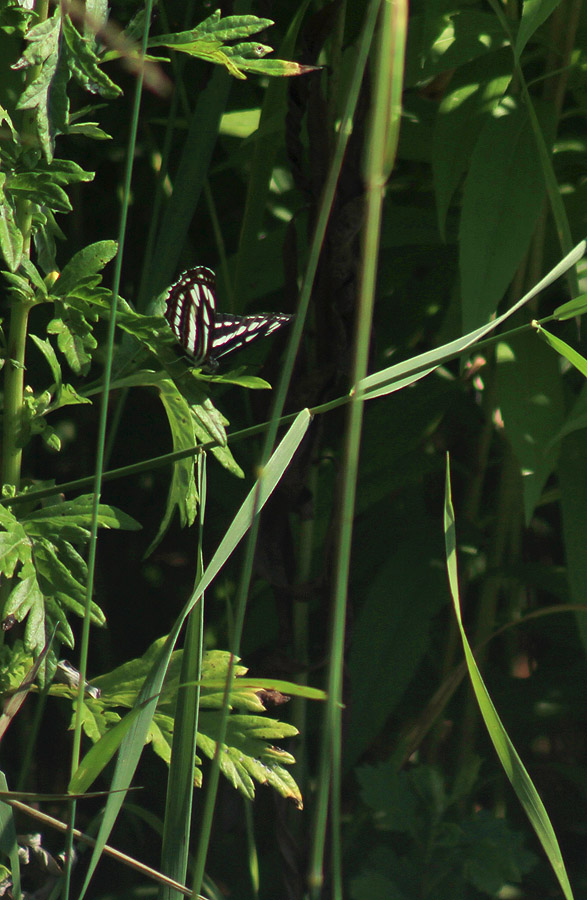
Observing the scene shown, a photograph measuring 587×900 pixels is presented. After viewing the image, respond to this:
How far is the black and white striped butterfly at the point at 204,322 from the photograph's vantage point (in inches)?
24.1

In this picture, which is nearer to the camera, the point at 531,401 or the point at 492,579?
the point at 531,401

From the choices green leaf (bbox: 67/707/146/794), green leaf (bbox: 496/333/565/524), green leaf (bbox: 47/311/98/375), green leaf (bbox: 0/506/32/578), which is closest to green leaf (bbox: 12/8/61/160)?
green leaf (bbox: 47/311/98/375)

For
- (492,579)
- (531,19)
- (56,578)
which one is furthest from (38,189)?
(492,579)

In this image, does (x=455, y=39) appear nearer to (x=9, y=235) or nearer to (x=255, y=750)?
(x=9, y=235)

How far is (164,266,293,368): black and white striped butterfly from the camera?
0.61 meters

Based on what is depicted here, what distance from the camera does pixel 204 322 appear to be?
0.63 m

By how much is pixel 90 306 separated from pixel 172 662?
0.27 metres

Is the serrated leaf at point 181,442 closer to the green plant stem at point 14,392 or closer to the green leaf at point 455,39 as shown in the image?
the green plant stem at point 14,392

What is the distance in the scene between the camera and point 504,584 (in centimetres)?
115

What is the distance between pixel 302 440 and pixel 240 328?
6.2 inches

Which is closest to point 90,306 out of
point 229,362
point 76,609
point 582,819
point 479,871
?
point 76,609

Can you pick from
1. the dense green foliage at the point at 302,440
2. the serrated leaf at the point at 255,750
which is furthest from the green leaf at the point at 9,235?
the serrated leaf at the point at 255,750

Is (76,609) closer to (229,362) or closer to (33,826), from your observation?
(229,362)

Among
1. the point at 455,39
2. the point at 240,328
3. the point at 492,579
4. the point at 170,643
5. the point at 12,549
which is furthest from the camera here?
the point at 492,579
